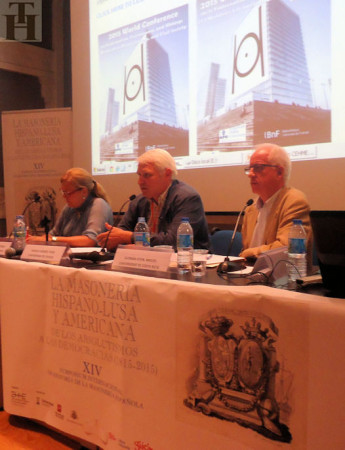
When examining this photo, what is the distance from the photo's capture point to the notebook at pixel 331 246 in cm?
91

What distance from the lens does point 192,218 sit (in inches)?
92.1

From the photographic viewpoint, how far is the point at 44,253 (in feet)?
5.28

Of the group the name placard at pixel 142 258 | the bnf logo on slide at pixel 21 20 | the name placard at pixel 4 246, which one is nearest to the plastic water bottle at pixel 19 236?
the name placard at pixel 4 246

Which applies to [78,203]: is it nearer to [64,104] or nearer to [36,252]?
[36,252]

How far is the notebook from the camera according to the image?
91cm

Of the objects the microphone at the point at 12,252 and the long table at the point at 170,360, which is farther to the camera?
the microphone at the point at 12,252

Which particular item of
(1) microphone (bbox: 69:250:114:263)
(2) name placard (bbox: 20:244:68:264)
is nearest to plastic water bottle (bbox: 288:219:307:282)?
(1) microphone (bbox: 69:250:114:263)

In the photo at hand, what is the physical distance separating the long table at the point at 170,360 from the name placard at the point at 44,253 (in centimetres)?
6

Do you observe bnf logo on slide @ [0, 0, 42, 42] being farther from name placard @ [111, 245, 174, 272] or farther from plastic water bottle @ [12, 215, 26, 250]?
name placard @ [111, 245, 174, 272]

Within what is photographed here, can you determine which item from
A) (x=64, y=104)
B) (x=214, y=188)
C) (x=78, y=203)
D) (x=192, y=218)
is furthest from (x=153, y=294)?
(x=64, y=104)

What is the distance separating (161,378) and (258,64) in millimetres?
2254

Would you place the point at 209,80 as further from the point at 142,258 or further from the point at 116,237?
the point at 142,258

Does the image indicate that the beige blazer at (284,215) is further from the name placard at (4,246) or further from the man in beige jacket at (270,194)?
the name placard at (4,246)

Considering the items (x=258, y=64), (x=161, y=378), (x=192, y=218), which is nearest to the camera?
(x=161, y=378)
